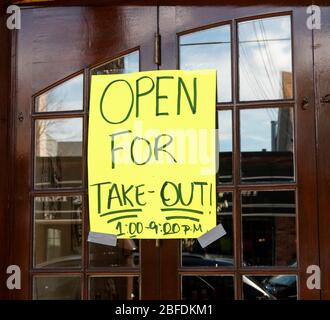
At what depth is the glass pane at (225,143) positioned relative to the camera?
3.43 meters

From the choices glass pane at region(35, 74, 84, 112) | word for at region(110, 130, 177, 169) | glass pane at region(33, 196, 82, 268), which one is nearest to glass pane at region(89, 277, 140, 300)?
glass pane at region(33, 196, 82, 268)

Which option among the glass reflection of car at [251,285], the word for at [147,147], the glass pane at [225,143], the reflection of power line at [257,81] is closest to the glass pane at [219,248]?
the glass reflection of car at [251,285]

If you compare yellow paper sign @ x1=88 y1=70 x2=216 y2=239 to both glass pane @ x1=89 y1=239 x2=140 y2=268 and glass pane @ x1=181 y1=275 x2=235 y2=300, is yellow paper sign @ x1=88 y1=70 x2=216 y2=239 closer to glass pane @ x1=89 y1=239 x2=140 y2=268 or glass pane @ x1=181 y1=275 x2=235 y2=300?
glass pane @ x1=89 y1=239 x2=140 y2=268

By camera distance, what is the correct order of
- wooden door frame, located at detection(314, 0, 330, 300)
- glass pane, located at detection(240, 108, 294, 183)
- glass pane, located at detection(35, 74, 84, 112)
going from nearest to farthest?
wooden door frame, located at detection(314, 0, 330, 300)
glass pane, located at detection(240, 108, 294, 183)
glass pane, located at detection(35, 74, 84, 112)

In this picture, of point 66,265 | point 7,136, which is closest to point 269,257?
point 66,265

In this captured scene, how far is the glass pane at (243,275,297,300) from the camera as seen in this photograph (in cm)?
333

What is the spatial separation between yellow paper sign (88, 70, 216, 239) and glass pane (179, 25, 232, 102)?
2.0 inches

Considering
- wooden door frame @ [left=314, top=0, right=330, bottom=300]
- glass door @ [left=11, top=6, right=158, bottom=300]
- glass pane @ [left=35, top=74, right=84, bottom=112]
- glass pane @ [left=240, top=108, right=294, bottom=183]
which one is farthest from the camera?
glass pane @ [left=35, top=74, right=84, bottom=112]

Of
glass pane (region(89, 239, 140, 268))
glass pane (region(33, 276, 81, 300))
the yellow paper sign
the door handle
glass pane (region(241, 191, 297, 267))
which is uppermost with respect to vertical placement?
the door handle

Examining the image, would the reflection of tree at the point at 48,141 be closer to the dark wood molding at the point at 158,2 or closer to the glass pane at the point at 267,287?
the dark wood molding at the point at 158,2

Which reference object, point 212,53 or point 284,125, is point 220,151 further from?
point 212,53

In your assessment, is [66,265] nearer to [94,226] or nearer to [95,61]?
[94,226]

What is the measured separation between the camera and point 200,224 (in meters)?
3.38
